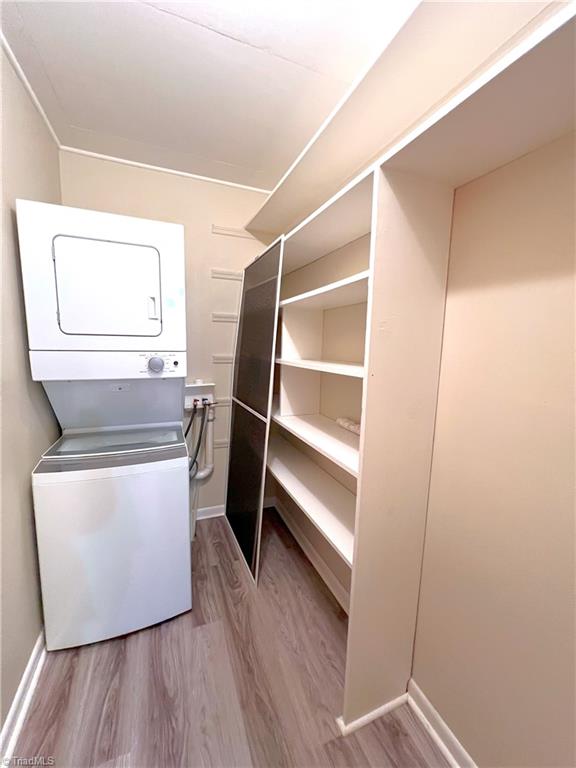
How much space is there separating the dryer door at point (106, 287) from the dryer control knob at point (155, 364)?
12cm

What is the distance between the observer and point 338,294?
1268 mm

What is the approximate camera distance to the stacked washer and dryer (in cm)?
118

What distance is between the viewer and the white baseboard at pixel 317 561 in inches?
61.2

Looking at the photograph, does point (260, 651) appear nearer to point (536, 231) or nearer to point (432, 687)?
point (432, 687)

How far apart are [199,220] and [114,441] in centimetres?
153

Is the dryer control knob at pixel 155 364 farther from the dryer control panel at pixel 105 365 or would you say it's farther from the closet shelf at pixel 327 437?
the closet shelf at pixel 327 437

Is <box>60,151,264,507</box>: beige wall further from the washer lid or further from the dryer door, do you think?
the dryer door

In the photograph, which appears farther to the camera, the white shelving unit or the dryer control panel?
the dryer control panel

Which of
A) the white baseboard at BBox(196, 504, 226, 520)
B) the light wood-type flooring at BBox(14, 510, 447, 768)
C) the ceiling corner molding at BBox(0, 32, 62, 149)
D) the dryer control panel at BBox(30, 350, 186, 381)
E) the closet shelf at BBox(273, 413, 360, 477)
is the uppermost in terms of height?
the ceiling corner molding at BBox(0, 32, 62, 149)

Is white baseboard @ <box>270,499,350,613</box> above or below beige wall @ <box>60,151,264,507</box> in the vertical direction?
below

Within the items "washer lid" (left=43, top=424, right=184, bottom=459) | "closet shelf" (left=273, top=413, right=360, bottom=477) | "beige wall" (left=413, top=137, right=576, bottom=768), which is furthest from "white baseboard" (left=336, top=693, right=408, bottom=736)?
"washer lid" (left=43, top=424, right=184, bottom=459)

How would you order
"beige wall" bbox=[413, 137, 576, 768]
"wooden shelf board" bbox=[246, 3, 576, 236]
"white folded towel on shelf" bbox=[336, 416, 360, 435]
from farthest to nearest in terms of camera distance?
"white folded towel on shelf" bbox=[336, 416, 360, 435] → "beige wall" bbox=[413, 137, 576, 768] → "wooden shelf board" bbox=[246, 3, 576, 236]

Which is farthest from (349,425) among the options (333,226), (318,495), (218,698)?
(218,698)

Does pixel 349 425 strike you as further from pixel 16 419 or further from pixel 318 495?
pixel 16 419
